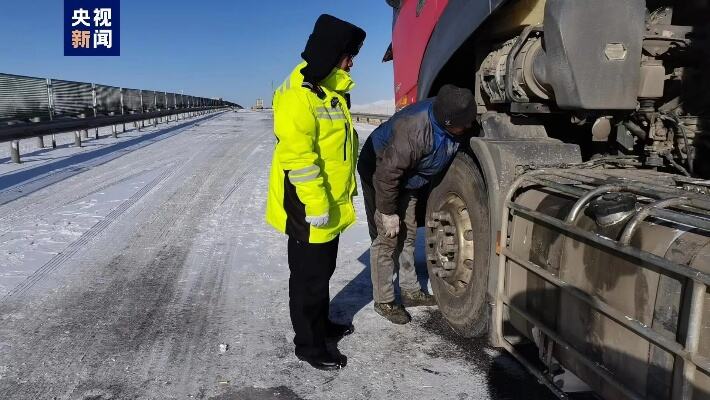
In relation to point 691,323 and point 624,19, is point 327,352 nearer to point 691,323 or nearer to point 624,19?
point 691,323

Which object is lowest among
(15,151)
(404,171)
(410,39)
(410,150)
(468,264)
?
(468,264)

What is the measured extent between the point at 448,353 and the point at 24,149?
1306 cm

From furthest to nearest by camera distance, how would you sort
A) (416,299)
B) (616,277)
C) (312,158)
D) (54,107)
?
(54,107) < (416,299) < (312,158) < (616,277)

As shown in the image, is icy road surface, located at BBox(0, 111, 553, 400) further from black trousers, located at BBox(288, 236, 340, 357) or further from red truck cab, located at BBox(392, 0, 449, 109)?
red truck cab, located at BBox(392, 0, 449, 109)

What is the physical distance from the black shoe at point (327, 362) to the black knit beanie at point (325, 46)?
154 cm

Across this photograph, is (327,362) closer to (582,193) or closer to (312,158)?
(312,158)

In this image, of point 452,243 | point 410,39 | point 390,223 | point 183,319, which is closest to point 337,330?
point 390,223

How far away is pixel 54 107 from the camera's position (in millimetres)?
13672

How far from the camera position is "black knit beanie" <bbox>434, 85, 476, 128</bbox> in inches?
118

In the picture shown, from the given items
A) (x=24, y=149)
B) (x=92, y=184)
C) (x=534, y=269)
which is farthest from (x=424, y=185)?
(x=24, y=149)

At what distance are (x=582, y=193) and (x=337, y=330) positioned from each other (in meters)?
1.89

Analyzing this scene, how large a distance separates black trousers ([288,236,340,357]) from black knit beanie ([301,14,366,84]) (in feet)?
3.07

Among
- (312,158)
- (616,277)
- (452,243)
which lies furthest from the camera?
(452,243)

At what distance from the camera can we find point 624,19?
243 cm
